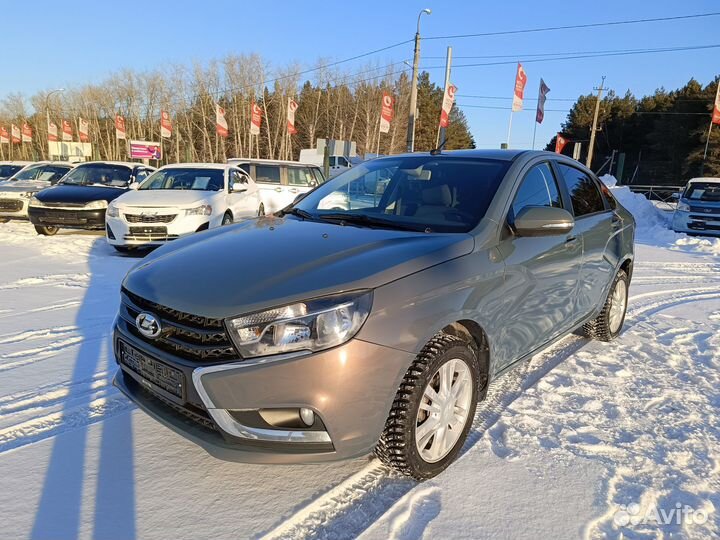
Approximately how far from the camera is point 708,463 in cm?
269

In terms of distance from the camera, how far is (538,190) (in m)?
3.44

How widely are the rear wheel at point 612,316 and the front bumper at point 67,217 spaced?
8789 mm

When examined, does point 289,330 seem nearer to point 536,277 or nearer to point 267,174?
point 536,277

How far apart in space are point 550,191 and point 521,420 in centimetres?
166

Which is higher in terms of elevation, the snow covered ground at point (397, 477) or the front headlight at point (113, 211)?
the front headlight at point (113, 211)

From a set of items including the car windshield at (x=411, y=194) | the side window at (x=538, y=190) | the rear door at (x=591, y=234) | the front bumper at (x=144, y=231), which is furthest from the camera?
the front bumper at (x=144, y=231)

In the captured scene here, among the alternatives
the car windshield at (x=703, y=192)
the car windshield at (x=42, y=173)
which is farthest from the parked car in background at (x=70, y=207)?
the car windshield at (x=703, y=192)

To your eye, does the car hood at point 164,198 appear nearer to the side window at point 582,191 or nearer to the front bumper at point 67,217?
the front bumper at point 67,217

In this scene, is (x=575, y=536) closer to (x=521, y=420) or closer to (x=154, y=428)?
(x=521, y=420)

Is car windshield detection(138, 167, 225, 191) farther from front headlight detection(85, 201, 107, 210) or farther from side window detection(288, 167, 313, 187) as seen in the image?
side window detection(288, 167, 313, 187)

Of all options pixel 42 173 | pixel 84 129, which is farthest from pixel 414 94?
pixel 84 129

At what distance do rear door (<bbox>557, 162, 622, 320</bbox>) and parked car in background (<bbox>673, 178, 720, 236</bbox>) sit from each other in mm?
10738

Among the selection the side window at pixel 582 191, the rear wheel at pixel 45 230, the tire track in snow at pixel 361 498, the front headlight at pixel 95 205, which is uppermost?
the side window at pixel 582 191

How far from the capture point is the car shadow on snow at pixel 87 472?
6.74 feet
